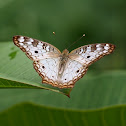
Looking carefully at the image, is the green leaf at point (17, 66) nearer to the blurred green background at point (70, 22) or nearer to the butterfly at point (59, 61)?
the butterfly at point (59, 61)

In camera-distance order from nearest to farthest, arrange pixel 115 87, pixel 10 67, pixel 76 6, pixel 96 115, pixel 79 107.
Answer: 1. pixel 96 115
2. pixel 10 67
3. pixel 79 107
4. pixel 115 87
5. pixel 76 6

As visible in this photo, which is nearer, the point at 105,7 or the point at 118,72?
the point at 118,72

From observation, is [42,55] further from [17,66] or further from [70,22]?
[70,22]

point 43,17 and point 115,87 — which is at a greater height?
point 43,17

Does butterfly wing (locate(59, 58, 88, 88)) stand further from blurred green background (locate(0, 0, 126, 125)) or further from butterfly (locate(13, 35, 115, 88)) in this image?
blurred green background (locate(0, 0, 126, 125))

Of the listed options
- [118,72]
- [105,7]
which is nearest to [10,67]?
[118,72]

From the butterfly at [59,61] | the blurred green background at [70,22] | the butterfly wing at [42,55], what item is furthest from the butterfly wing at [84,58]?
the blurred green background at [70,22]

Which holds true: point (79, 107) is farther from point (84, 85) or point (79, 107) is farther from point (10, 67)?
point (10, 67)

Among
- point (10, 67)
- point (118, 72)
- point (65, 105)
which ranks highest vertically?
point (10, 67)
